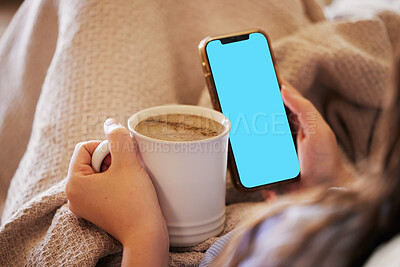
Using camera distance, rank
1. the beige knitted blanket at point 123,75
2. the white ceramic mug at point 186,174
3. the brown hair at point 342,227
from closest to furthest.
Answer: the brown hair at point 342,227 → the white ceramic mug at point 186,174 → the beige knitted blanket at point 123,75

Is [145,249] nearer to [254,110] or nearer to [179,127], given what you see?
[179,127]

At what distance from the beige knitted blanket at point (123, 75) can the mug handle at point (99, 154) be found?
0.23 feet

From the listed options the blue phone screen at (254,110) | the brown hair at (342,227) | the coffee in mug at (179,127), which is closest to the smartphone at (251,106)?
the blue phone screen at (254,110)

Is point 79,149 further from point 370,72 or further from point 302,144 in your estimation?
point 370,72

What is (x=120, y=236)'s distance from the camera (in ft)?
1.48

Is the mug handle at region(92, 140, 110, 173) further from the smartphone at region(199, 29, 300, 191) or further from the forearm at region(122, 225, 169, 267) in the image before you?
the smartphone at region(199, 29, 300, 191)

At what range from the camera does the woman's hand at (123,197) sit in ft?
1.46

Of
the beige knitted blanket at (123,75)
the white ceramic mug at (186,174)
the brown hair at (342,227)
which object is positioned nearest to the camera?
the brown hair at (342,227)

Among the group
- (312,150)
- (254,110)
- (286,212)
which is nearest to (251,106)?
(254,110)

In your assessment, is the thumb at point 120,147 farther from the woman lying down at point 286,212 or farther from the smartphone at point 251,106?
the smartphone at point 251,106

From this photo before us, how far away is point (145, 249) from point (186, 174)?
9 centimetres

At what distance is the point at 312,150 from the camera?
0.66 metres

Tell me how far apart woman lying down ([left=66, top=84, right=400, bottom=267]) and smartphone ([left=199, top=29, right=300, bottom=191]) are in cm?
3

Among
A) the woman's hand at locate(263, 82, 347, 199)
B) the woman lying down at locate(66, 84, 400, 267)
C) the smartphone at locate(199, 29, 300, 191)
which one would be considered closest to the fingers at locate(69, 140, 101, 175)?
the woman lying down at locate(66, 84, 400, 267)
